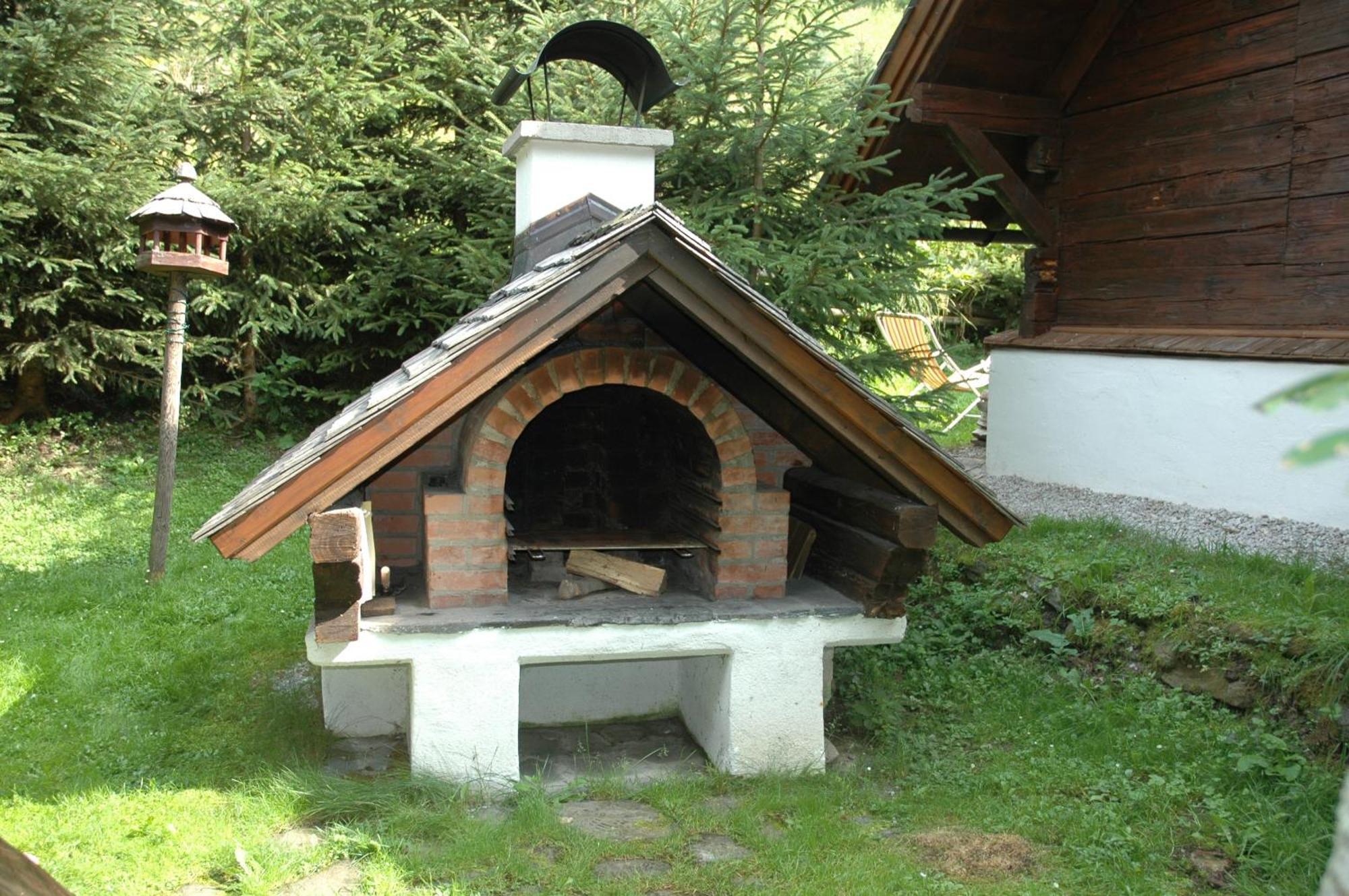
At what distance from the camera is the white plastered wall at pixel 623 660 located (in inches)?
171

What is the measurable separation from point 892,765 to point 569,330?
2.26 meters

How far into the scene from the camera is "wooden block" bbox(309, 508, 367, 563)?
3898 millimetres

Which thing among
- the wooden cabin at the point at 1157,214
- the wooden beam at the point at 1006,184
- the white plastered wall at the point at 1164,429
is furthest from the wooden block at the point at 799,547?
the wooden beam at the point at 1006,184

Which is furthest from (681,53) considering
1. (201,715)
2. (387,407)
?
(201,715)

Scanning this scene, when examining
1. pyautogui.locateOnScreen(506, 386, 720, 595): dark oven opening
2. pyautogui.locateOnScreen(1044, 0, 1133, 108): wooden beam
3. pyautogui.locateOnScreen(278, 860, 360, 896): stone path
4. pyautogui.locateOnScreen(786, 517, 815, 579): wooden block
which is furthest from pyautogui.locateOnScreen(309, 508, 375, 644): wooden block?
pyautogui.locateOnScreen(1044, 0, 1133, 108): wooden beam

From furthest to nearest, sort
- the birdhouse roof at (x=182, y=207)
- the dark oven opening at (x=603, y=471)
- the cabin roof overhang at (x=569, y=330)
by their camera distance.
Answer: the birdhouse roof at (x=182, y=207), the dark oven opening at (x=603, y=471), the cabin roof overhang at (x=569, y=330)

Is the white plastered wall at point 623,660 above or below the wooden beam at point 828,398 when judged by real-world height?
below

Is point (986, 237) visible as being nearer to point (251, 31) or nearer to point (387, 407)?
point (251, 31)

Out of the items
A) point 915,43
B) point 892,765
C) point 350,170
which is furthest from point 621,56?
point 350,170

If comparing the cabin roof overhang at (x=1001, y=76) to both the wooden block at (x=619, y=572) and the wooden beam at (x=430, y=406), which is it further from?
the wooden beam at (x=430, y=406)

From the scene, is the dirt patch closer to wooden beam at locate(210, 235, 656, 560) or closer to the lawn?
the lawn

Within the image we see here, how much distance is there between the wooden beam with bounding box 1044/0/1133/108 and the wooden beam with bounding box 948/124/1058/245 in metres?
0.62

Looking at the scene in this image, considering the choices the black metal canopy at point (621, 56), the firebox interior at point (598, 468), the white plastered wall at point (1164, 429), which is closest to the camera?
the firebox interior at point (598, 468)

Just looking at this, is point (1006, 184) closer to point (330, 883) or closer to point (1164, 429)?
point (1164, 429)
